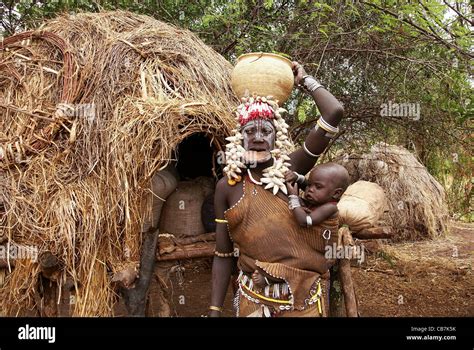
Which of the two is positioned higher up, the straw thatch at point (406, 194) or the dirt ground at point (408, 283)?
the straw thatch at point (406, 194)

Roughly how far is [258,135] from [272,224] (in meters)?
0.55

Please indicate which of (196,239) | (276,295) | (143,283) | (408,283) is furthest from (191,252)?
(408,283)

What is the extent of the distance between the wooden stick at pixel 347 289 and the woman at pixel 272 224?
2.43ft

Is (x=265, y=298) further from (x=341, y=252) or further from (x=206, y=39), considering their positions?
(x=206, y=39)

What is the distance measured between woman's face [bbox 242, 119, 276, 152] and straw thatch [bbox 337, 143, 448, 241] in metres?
6.34

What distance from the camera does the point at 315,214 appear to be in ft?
9.44

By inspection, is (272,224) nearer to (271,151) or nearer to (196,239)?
(271,151)

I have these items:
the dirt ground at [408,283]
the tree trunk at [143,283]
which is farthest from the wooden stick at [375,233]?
the tree trunk at [143,283]

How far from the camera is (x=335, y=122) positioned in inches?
117

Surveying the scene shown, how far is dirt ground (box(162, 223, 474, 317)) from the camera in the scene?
6.30 m

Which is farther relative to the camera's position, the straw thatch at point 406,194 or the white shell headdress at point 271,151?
the straw thatch at point 406,194

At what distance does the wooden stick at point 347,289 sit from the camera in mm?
3785

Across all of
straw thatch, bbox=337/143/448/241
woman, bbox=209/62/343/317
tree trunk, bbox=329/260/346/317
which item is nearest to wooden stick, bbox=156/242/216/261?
woman, bbox=209/62/343/317

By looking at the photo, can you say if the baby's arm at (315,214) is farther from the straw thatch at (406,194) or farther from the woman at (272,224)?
the straw thatch at (406,194)
